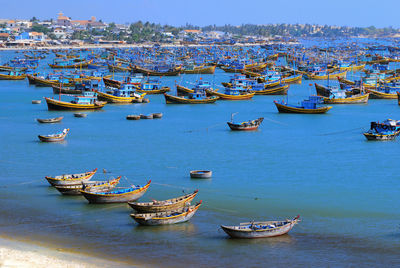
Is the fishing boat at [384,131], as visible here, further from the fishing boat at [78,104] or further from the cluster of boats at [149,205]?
the fishing boat at [78,104]

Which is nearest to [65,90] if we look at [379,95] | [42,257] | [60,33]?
[379,95]

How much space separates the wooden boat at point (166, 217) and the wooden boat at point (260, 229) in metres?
1.77

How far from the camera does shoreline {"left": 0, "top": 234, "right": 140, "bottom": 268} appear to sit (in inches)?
680

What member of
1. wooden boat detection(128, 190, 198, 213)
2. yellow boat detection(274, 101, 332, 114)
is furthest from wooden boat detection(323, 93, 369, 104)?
wooden boat detection(128, 190, 198, 213)

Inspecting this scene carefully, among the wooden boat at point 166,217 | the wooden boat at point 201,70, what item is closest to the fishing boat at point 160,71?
the wooden boat at point 201,70

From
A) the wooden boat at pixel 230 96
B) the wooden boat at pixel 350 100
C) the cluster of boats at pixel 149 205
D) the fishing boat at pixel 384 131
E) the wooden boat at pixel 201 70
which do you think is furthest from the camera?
the wooden boat at pixel 201 70

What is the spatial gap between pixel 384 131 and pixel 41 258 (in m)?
24.4

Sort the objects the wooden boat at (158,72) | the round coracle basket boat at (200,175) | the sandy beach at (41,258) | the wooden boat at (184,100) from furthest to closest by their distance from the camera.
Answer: the wooden boat at (158,72) < the wooden boat at (184,100) < the round coracle basket boat at (200,175) < the sandy beach at (41,258)

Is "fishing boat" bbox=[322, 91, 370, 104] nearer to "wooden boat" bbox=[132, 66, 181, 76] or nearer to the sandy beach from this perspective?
"wooden boat" bbox=[132, 66, 181, 76]

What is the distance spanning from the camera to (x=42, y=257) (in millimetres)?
17828

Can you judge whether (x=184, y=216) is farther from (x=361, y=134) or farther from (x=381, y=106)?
(x=381, y=106)

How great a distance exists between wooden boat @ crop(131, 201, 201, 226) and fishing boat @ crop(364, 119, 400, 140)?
18.3 metres

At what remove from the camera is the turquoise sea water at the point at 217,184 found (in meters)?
19.1

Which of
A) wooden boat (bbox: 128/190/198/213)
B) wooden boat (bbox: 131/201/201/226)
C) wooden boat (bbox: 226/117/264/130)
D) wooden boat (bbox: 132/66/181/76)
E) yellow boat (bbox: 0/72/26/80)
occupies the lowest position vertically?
yellow boat (bbox: 0/72/26/80)
